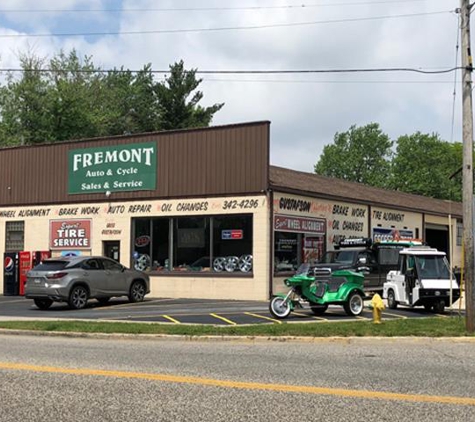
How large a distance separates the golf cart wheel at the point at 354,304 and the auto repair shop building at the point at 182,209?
6.73m

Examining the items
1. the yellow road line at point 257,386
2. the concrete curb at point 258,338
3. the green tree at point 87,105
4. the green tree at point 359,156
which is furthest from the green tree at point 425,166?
the yellow road line at point 257,386

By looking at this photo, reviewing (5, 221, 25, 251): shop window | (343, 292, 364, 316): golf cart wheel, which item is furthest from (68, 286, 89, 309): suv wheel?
(5, 221, 25, 251): shop window

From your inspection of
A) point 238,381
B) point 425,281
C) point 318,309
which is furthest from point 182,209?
point 238,381

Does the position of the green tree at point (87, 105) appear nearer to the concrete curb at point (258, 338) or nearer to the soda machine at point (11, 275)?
the soda machine at point (11, 275)

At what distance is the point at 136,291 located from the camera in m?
22.6

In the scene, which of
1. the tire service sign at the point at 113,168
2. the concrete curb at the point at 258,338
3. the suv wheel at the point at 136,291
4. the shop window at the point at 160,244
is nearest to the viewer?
the concrete curb at the point at 258,338

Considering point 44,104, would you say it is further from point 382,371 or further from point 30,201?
point 382,371

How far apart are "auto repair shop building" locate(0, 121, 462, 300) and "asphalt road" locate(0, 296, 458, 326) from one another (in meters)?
2.61

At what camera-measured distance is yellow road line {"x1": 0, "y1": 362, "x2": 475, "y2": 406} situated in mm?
7484

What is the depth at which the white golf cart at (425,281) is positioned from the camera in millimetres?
18578

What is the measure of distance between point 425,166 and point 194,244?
5896 centimetres

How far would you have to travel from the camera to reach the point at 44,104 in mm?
54375

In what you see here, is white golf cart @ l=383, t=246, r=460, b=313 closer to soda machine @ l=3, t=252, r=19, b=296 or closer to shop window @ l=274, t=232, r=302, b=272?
shop window @ l=274, t=232, r=302, b=272

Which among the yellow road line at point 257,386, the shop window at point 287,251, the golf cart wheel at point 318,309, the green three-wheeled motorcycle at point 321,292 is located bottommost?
the yellow road line at point 257,386
